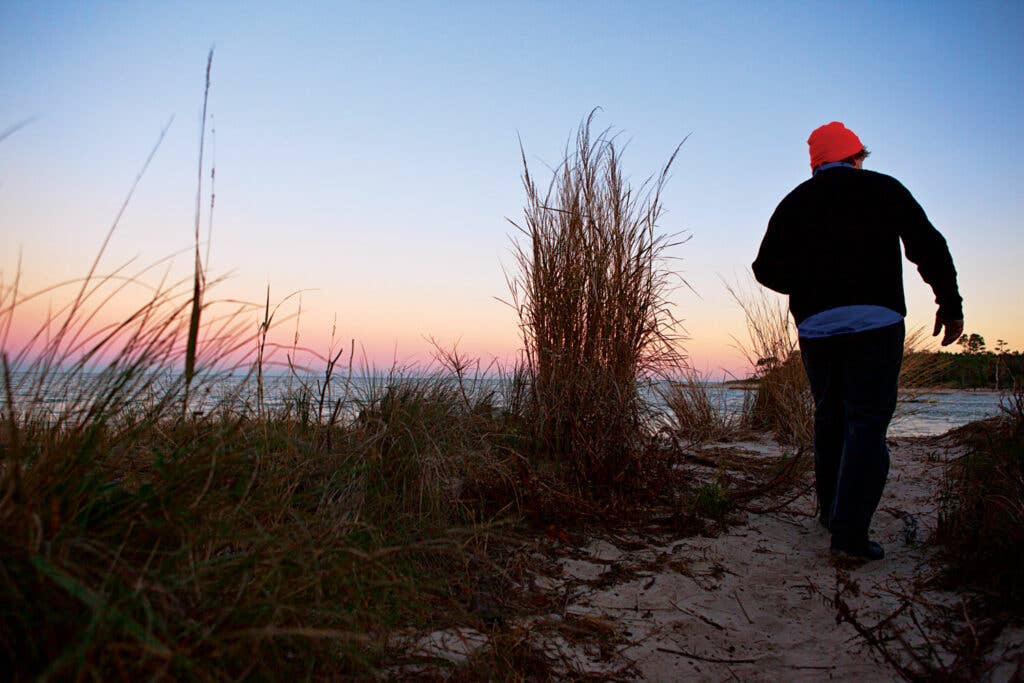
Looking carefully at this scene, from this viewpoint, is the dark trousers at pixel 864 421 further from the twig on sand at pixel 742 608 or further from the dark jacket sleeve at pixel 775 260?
the twig on sand at pixel 742 608

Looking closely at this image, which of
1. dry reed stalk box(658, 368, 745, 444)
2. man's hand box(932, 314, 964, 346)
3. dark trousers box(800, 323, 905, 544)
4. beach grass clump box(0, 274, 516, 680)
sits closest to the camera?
beach grass clump box(0, 274, 516, 680)

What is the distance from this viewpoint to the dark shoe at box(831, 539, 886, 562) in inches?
102

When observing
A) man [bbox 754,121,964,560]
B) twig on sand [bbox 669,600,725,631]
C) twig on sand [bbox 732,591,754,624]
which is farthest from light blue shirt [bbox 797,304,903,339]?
twig on sand [bbox 669,600,725,631]

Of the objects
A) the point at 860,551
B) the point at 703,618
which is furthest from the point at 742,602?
the point at 860,551

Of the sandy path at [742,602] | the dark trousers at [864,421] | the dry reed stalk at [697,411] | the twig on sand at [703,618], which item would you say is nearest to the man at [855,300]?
the dark trousers at [864,421]

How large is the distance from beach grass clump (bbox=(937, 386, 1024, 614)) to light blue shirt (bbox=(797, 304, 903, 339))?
2.32 ft

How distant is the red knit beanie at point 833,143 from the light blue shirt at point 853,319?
0.74 m

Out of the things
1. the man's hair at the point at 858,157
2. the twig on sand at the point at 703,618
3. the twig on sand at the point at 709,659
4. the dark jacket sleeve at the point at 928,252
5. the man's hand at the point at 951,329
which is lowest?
the twig on sand at the point at 709,659

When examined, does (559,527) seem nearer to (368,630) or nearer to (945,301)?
(368,630)

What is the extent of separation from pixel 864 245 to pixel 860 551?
128cm

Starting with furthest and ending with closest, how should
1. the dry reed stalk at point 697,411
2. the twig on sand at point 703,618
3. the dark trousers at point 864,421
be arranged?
the dry reed stalk at point 697,411
the dark trousers at point 864,421
the twig on sand at point 703,618

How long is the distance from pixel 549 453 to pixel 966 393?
61.1 feet

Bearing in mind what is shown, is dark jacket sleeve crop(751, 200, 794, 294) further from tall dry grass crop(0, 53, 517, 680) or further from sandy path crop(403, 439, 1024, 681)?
tall dry grass crop(0, 53, 517, 680)

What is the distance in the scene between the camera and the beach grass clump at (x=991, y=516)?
2.04 m
